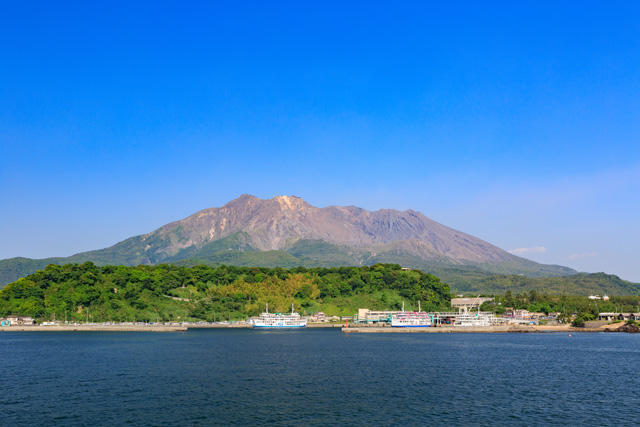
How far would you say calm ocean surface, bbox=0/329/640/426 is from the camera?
48219 mm

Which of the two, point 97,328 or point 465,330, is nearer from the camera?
point 97,328

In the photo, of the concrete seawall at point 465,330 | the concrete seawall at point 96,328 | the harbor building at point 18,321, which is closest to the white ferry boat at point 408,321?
the concrete seawall at point 465,330

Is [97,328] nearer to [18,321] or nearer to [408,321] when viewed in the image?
[18,321]

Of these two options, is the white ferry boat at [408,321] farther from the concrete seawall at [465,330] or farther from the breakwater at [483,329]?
the concrete seawall at [465,330]

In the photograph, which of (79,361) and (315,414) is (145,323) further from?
(315,414)

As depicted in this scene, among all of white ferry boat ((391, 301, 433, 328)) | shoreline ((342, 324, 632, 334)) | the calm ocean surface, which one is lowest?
shoreline ((342, 324, 632, 334))

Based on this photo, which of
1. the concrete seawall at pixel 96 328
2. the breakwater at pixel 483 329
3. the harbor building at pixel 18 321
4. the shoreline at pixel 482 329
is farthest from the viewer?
the harbor building at pixel 18 321

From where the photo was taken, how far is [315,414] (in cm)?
4894

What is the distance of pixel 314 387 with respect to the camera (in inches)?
2482

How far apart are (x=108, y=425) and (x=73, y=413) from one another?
655cm

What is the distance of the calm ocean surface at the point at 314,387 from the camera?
48.2 m

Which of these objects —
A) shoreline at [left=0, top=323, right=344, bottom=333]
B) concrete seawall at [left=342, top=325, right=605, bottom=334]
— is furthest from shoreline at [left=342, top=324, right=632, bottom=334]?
shoreline at [left=0, top=323, right=344, bottom=333]

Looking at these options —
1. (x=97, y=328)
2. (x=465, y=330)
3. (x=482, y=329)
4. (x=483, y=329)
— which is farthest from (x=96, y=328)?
(x=483, y=329)

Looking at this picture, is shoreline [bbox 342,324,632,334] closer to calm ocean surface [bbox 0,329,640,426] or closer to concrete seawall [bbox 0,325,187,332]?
concrete seawall [bbox 0,325,187,332]
